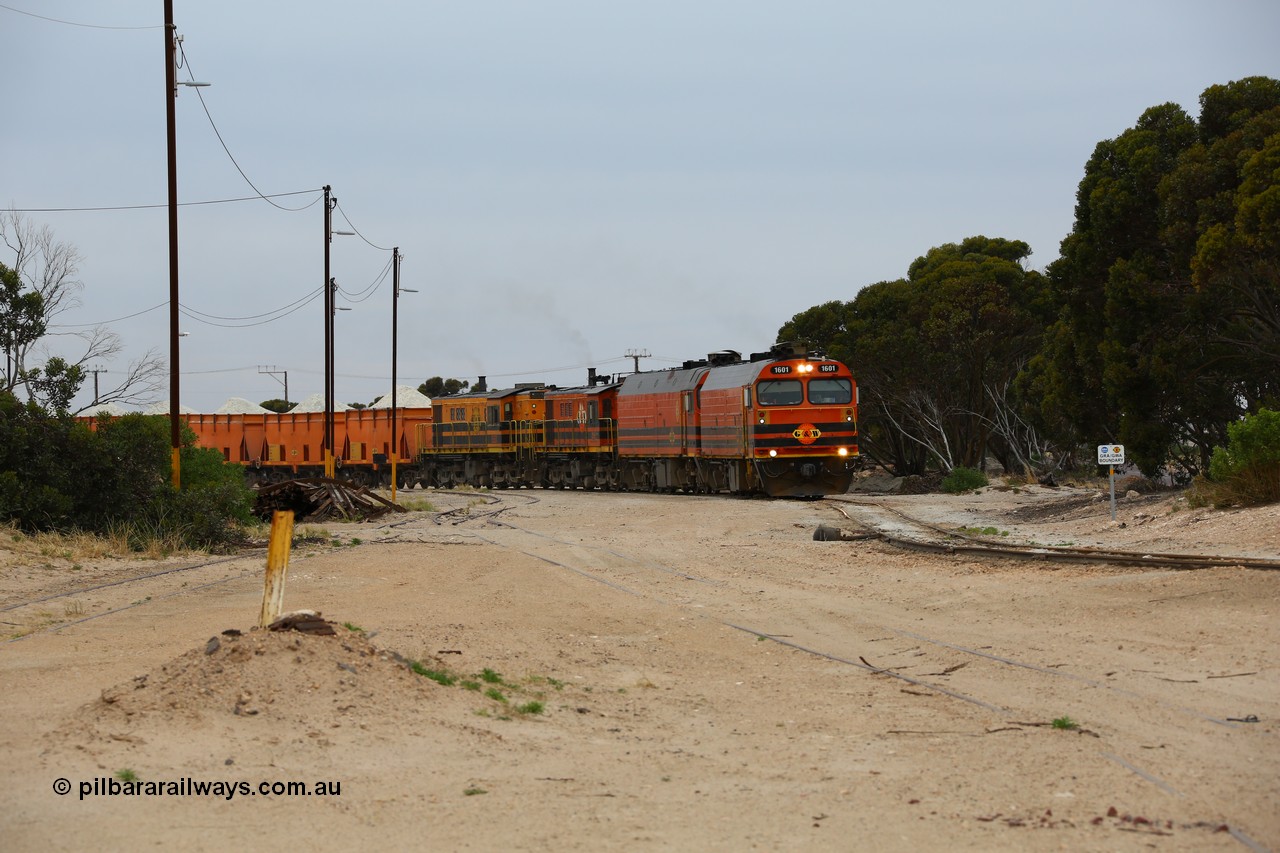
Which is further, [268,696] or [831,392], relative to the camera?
[831,392]

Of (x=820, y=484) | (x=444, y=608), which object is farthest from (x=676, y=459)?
(x=444, y=608)

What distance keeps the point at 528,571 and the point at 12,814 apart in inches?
477

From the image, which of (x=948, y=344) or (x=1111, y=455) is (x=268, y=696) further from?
(x=948, y=344)

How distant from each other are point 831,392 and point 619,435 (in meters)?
12.0

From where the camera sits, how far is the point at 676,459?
42.0 m

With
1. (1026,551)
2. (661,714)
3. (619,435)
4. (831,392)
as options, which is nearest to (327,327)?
(619,435)

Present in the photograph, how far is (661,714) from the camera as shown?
9062mm

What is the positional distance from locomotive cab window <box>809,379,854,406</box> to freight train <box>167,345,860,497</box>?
38 millimetres

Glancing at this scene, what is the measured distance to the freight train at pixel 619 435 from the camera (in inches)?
1369

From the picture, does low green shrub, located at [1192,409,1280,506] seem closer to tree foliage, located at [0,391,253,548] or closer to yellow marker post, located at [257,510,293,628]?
yellow marker post, located at [257,510,293,628]

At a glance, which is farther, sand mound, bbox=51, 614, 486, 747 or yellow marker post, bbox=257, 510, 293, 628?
yellow marker post, bbox=257, 510, 293, 628

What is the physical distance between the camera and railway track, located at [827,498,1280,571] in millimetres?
14120

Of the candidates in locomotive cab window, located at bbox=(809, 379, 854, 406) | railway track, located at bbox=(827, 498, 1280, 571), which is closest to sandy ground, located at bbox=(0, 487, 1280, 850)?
railway track, located at bbox=(827, 498, 1280, 571)

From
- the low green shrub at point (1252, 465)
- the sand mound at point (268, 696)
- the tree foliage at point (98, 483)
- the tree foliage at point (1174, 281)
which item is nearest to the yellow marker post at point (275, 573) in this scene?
the sand mound at point (268, 696)
